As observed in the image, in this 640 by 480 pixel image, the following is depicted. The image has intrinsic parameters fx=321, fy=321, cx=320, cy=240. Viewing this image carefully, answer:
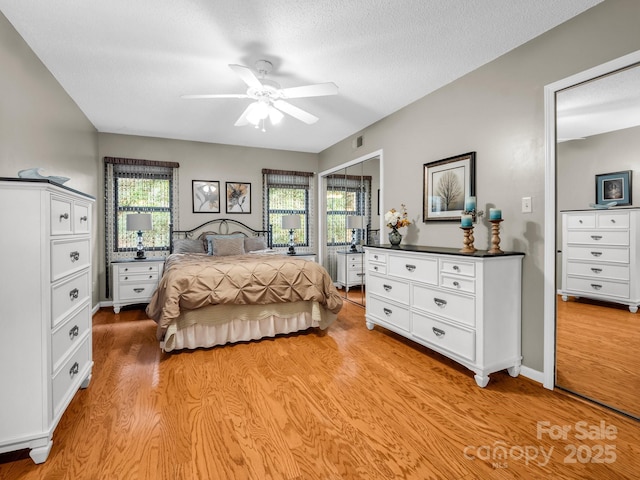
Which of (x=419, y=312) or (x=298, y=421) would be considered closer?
(x=298, y=421)

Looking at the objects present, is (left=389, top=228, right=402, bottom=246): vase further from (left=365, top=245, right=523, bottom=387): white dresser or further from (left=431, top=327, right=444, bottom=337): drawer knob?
(left=431, top=327, right=444, bottom=337): drawer knob

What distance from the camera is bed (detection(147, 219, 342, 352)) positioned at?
2.97 metres

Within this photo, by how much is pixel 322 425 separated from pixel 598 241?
2.26 meters

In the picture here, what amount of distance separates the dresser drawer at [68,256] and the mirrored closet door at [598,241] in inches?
127

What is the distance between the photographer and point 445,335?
106 inches

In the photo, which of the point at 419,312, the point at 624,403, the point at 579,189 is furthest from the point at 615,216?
the point at 419,312

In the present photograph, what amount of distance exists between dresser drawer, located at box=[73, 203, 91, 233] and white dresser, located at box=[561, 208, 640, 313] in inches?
130

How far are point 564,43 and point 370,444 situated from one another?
9.63 feet

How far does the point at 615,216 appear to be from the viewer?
2.14m

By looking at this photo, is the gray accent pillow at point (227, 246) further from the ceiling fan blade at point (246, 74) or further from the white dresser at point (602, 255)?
the white dresser at point (602, 255)

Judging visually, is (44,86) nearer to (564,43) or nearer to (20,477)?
(20,477)

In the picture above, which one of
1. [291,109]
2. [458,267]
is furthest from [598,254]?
[291,109]

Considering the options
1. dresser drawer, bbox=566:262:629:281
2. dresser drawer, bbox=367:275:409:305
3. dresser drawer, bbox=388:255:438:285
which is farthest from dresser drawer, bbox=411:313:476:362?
dresser drawer, bbox=566:262:629:281

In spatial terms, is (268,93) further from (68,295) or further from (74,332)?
(74,332)
